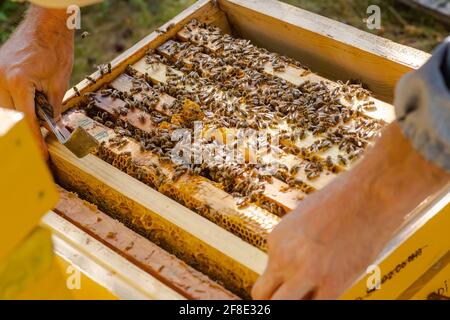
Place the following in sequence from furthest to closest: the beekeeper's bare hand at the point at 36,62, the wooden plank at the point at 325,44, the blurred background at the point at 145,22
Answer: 1. the blurred background at the point at 145,22
2. the wooden plank at the point at 325,44
3. the beekeeper's bare hand at the point at 36,62

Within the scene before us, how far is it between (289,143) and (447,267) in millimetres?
1002

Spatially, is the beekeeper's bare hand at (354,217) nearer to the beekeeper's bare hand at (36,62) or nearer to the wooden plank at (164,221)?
the wooden plank at (164,221)

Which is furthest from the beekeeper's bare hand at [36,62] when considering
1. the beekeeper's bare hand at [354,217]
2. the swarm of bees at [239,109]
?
the beekeeper's bare hand at [354,217]

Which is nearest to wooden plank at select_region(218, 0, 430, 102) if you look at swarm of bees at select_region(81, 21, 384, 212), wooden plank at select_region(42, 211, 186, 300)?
swarm of bees at select_region(81, 21, 384, 212)

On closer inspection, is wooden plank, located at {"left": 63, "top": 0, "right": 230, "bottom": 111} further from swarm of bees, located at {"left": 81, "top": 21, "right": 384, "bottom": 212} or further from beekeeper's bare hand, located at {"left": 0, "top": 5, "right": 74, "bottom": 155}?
beekeeper's bare hand, located at {"left": 0, "top": 5, "right": 74, "bottom": 155}

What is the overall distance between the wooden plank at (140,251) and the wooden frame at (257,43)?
4.5 inches

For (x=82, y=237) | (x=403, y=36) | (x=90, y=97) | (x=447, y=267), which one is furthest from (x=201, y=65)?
(x=403, y=36)

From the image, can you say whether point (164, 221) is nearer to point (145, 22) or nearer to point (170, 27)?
point (170, 27)

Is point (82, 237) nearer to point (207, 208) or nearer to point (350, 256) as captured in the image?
point (207, 208)

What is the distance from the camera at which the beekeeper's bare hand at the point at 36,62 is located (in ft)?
10.9

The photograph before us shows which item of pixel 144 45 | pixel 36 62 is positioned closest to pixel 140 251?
pixel 36 62

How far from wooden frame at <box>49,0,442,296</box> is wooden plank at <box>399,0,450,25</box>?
9.04 ft

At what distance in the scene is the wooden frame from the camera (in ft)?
9.32

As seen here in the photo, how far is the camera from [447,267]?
3.16 m
